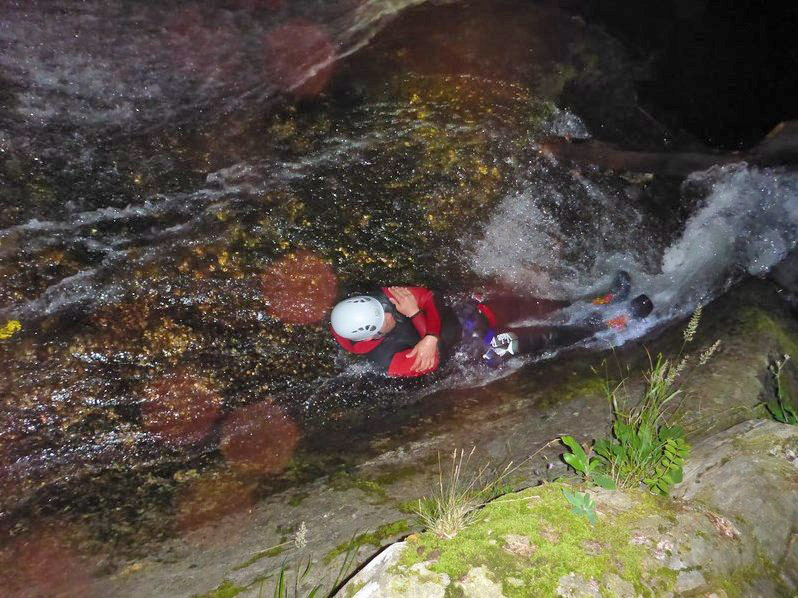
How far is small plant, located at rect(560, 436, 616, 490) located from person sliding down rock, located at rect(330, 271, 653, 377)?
5.81ft

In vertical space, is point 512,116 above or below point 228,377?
above

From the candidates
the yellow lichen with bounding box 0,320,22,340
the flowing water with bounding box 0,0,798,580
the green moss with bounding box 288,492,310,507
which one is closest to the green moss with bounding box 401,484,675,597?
the green moss with bounding box 288,492,310,507

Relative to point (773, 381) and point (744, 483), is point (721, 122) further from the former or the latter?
point (744, 483)

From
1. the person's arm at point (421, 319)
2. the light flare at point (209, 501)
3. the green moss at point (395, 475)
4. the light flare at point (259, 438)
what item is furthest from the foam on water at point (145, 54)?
the green moss at point (395, 475)

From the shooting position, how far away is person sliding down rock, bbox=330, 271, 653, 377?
172 inches

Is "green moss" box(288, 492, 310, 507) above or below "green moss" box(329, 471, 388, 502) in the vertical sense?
above

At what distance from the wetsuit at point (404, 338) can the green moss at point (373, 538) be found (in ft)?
5.89

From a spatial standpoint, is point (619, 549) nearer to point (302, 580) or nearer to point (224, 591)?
point (302, 580)

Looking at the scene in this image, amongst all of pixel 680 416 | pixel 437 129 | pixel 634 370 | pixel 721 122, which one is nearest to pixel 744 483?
pixel 680 416

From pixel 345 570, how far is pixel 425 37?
486 centimetres

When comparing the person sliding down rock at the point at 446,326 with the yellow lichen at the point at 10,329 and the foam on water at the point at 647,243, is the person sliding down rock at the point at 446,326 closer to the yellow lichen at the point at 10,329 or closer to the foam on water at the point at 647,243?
the foam on water at the point at 647,243

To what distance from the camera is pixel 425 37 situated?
4902mm

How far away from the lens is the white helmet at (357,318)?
4.24 meters

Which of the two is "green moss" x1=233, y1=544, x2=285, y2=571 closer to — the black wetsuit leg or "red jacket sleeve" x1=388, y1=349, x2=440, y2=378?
"red jacket sleeve" x1=388, y1=349, x2=440, y2=378
